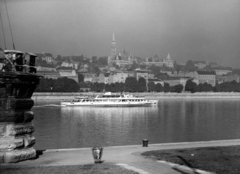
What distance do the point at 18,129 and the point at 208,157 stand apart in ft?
18.1

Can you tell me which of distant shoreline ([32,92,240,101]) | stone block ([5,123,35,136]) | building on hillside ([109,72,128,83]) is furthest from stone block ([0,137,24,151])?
building on hillside ([109,72,128,83])

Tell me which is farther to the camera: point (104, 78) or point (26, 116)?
point (104, 78)

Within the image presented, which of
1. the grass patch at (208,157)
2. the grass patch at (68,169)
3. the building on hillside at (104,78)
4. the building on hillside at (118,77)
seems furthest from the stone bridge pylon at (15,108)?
the building on hillside at (104,78)

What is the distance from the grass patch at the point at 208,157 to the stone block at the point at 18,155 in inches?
135

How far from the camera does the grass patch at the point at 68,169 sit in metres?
9.04

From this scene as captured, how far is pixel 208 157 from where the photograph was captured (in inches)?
464

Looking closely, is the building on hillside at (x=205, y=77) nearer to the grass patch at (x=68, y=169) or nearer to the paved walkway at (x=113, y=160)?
the paved walkway at (x=113, y=160)

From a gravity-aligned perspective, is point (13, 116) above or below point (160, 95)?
above

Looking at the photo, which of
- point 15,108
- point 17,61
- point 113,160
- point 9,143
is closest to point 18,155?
point 9,143

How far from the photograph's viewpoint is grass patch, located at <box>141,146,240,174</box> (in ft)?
34.1

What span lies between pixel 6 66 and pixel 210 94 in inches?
5419

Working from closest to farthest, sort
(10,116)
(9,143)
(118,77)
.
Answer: (9,143), (10,116), (118,77)

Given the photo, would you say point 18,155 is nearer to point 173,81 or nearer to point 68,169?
point 68,169

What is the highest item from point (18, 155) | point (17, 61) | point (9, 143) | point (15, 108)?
point (17, 61)
